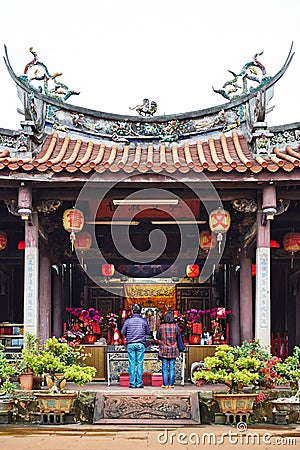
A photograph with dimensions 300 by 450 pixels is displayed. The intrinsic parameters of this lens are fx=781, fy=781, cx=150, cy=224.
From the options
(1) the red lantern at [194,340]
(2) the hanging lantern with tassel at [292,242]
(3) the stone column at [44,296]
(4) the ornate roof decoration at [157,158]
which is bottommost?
(1) the red lantern at [194,340]

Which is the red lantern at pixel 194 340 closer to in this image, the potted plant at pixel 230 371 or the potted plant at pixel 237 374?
the potted plant at pixel 237 374

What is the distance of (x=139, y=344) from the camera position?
1133 cm

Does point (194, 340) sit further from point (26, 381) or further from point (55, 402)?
point (55, 402)

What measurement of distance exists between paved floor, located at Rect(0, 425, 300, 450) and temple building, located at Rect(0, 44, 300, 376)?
83.9 inches

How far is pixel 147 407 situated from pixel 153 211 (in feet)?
13.2

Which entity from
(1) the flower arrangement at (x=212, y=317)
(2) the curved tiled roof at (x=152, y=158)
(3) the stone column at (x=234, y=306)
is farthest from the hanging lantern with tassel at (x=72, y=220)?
(3) the stone column at (x=234, y=306)

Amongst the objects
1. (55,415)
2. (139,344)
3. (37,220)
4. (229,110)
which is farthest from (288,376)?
(229,110)

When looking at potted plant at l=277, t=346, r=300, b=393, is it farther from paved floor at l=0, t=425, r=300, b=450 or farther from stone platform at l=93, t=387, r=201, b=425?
stone platform at l=93, t=387, r=201, b=425

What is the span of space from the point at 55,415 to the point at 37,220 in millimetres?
3057

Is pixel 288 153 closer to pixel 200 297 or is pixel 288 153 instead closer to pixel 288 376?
pixel 288 376

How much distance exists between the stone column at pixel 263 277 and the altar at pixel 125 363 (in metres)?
1.86

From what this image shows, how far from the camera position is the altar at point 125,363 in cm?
1252

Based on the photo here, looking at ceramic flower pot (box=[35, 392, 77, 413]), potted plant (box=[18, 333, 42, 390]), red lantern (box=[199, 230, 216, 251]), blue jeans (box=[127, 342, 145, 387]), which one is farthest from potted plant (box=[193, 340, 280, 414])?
red lantern (box=[199, 230, 216, 251])

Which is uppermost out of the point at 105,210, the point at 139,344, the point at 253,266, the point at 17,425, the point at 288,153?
the point at 288,153
